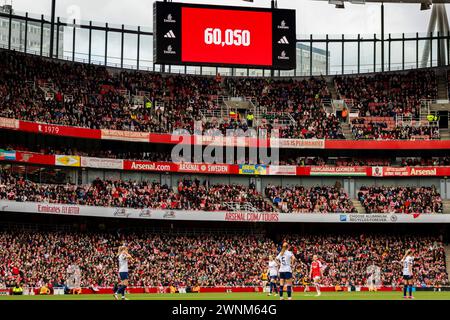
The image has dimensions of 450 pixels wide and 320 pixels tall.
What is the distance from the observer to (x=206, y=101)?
2817 inches

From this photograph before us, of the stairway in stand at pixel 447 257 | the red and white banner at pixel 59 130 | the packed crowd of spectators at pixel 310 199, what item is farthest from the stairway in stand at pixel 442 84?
the red and white banner at pixel 59 130

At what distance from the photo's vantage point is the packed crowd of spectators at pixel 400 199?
6338 cm

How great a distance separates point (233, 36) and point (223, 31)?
1.01m

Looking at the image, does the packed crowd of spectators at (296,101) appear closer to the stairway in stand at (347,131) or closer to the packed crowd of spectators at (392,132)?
the stairway in stand at (347,131)

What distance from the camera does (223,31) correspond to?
66.0 metres

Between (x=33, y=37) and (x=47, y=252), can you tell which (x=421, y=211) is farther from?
(x=33, y=37)

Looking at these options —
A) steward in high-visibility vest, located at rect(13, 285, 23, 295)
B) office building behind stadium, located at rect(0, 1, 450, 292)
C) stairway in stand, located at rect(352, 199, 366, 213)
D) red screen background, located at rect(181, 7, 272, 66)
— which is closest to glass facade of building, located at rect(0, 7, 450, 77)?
office building behind stadium, located at rect(0, 1, 450, 292)

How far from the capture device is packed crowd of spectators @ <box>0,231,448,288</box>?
164ft

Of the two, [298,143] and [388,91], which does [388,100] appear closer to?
[388,91]

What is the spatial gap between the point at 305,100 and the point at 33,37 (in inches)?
1074

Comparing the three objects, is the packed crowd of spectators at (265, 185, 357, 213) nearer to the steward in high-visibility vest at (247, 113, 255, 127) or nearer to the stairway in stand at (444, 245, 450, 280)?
the steward in high-visibility vest at (247, 113, 255, 127)

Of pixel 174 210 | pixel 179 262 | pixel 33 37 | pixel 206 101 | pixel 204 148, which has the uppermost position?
pixel 33 37

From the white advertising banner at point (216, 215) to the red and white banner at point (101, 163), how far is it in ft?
17.0
